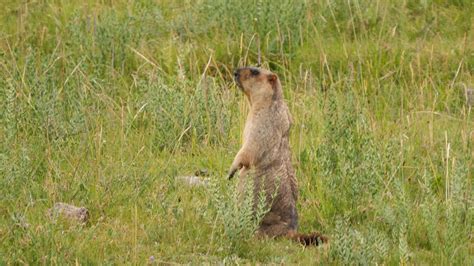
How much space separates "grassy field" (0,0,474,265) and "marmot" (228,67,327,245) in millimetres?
241

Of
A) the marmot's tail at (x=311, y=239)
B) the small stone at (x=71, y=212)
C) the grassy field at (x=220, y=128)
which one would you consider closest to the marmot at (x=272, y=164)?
the marmot's tail at (x=311, y=239)

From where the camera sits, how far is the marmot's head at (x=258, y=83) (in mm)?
7312

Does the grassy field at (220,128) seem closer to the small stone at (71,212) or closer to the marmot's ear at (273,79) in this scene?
the small stone at (71,212)

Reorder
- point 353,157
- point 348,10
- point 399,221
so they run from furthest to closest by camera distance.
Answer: point 348,10, point 353,157, point 399,221

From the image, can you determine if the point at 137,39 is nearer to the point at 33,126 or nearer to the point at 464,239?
the point at 33,126

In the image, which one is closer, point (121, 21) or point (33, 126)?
point (33, 126)

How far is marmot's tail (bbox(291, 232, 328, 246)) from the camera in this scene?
6789 millimetres

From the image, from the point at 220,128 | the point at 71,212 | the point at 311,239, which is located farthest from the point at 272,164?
the point at 220,128

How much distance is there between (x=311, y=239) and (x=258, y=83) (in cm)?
114

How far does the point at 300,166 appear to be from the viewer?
26.7 ft

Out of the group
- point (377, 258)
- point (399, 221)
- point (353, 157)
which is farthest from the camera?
point (353, 157)

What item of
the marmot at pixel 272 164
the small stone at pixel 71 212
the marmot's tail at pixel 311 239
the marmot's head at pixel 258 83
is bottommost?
the marmot's tail at pixel 311 239

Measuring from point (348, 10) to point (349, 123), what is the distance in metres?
3.37

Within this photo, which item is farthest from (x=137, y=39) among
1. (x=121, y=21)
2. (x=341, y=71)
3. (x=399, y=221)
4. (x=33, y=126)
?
(x=399, y=221)
